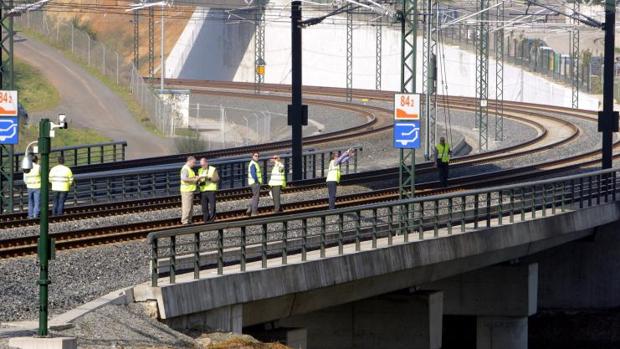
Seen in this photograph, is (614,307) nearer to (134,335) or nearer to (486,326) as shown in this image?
(486,326)

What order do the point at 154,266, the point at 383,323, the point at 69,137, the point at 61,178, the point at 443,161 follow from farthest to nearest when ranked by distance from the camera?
the point at 69,137 → the point at 443,161 → the point at 61,178 → the point at 383,323 → the point at 154,266

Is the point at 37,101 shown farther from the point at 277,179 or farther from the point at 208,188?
the point at 208,188

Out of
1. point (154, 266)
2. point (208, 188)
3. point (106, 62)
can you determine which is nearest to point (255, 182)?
point (208, 188)

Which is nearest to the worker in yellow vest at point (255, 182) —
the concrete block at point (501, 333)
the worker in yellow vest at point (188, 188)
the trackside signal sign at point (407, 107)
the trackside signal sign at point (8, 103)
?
the worker in yellow vest at point (188, 188)

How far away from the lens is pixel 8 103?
34.7 metres

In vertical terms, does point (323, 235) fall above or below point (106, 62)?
above

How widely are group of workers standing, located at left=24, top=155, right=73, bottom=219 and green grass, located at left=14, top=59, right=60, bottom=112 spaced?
149ft

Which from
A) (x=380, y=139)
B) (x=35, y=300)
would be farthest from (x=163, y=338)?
(x=380, y=139)

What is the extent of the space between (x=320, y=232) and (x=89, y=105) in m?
55.2

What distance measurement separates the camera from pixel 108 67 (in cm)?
9031

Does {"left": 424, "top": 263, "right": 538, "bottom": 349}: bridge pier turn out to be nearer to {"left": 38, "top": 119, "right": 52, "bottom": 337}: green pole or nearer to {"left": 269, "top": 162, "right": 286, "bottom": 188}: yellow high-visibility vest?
{"left": 269, "top": 162, "right": 286, "bottom": 188}: yellow high-visibility vest

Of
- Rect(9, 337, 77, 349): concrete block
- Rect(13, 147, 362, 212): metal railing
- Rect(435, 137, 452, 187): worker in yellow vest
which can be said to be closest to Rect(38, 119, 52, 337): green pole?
Rect(9, 337, 77, 349): concrete block

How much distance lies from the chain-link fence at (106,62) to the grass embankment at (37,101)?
4261mm

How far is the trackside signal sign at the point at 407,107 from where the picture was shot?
32844 mm
